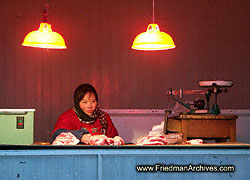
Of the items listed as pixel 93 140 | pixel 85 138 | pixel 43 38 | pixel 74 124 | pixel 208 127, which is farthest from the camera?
pixel 74 124

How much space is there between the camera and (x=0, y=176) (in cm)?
210

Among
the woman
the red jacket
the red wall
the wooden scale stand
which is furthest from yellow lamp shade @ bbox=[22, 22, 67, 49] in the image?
the red wall

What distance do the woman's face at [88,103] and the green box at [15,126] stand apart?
68cm

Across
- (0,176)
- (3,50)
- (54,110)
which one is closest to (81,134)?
(0,176)

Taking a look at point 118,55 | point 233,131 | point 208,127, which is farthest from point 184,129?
point 118,55

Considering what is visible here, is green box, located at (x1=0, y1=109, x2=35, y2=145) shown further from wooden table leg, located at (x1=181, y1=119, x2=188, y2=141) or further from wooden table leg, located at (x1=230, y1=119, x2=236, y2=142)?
wooden table leg, located at (x1=230, y1=119, x2=236, y2=142)

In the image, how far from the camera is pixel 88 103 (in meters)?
4.76

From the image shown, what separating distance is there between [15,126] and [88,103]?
1.01 meters

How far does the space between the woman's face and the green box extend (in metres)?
0.68

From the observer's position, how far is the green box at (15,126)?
4.90 m

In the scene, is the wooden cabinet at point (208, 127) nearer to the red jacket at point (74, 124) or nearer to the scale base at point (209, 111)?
the scale base at point (209, 111)

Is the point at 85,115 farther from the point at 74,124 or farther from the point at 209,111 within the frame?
the point at 209,111

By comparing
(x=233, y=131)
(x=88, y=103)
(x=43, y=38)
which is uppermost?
(x=43, y=38)

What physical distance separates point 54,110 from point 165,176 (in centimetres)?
439
